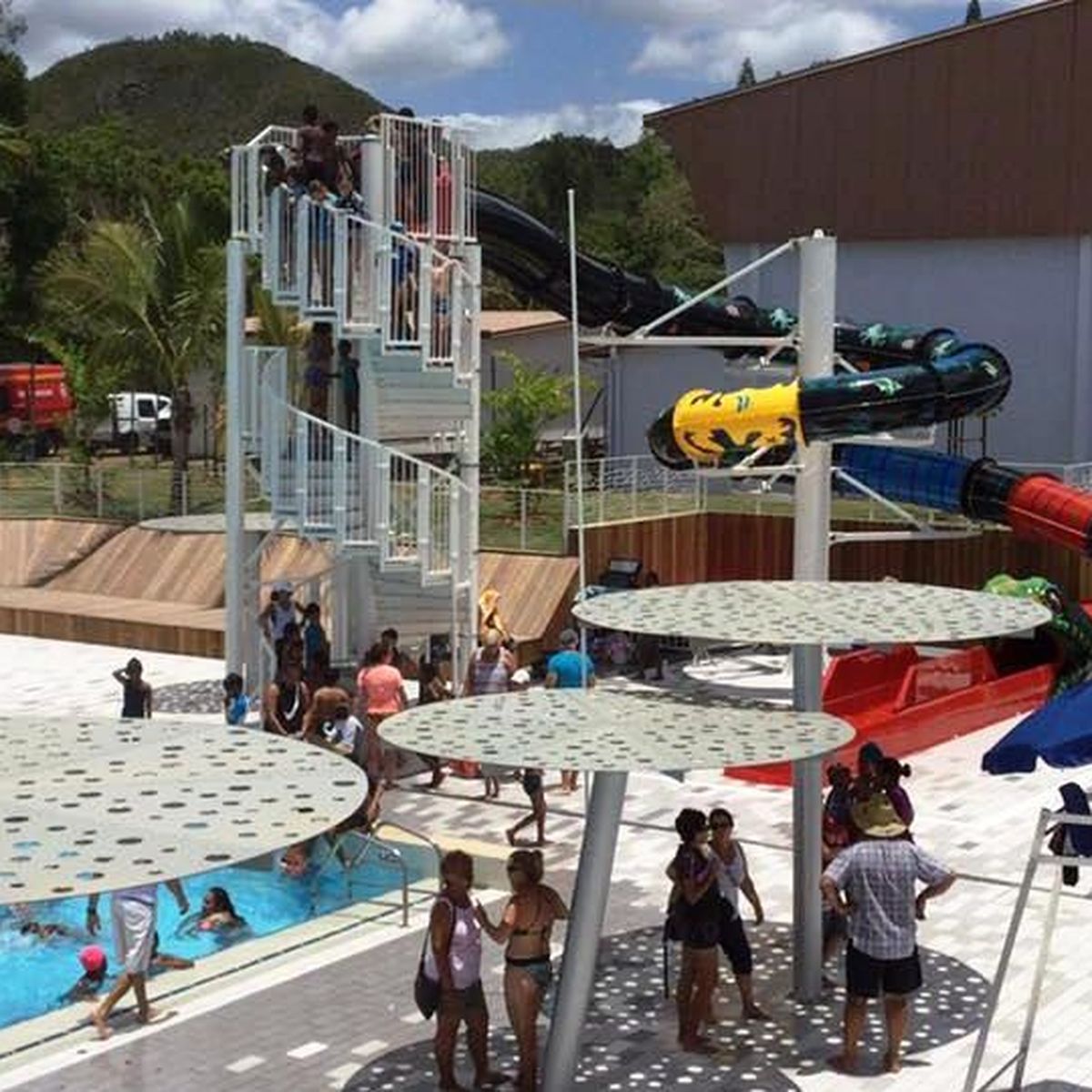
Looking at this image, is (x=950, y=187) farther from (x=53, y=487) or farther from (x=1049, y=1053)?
(x=1049, y=1053)

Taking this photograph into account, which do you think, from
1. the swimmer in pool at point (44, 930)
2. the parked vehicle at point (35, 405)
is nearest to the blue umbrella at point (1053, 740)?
the swimmer in pool at point (44, 930)

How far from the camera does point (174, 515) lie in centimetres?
2797

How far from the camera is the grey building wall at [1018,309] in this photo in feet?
100

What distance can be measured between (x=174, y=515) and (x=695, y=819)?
19.5m

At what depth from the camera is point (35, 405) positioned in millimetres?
43344

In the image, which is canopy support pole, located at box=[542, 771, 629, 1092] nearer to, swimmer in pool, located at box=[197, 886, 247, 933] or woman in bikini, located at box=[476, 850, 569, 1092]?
woman in bikini, located at box=[476, 850, 569, 1092]

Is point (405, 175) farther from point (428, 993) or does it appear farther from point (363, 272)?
point (428, 993)

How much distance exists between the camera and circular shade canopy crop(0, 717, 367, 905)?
19.2ft

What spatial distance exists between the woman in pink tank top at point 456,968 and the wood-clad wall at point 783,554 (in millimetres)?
13441

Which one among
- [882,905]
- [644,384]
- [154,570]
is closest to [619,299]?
[154,570]

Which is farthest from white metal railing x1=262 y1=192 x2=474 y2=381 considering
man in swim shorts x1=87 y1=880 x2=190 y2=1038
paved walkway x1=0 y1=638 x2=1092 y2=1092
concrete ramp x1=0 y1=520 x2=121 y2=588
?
concrete ramp x1=0 y1=520 x2=121 y2=588

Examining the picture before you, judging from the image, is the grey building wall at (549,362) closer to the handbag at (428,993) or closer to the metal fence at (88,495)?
the metal fence at (88,495)

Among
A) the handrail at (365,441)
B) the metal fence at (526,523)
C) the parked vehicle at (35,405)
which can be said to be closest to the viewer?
the handrail at (365,441)

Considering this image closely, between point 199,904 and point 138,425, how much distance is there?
3225cm
